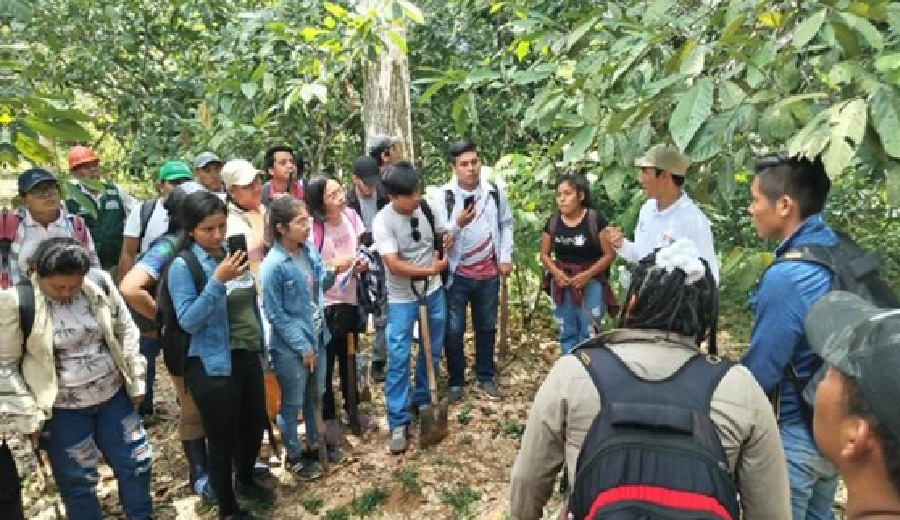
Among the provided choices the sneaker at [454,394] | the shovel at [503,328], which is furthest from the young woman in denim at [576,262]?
the sneaker at [454,394]

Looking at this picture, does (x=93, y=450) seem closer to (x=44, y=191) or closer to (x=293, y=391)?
(x=293, y=391)

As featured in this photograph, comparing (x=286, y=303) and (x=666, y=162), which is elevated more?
(x=666, y=162)

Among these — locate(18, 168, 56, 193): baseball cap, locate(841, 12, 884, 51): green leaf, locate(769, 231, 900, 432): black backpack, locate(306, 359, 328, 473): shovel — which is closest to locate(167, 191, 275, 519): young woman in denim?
locate(306, 359, 328, 473): shovel

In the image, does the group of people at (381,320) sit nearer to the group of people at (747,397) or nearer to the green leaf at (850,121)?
the group of people at (747,397)

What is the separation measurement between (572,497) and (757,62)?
1.62 meters

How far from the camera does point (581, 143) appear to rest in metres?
2.84

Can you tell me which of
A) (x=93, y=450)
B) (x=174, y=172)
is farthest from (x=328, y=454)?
(x=174, y=172)

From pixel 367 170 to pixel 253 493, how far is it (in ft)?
8.35

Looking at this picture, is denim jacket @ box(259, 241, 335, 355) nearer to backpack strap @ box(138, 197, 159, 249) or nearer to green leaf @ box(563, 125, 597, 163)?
backpack strap @ box(138, 197, 159, 249)

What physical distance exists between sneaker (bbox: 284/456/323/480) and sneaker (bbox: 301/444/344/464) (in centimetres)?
3

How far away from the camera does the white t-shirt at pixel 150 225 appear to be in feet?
18.4

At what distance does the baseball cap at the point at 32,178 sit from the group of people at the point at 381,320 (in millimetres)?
47

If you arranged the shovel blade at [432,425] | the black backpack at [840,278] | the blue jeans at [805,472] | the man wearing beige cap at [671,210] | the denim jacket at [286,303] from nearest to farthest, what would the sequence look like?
the black backpack at [840,278], the blue jeans at [805,472], the man wearing beige cap at [671,210], the denim jacket at [286,303], the shovel blade at [432,425]

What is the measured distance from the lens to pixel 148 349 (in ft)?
19.4
